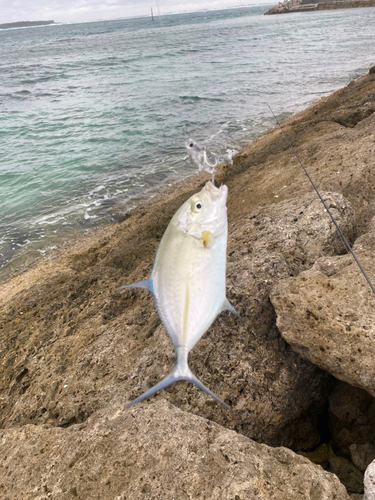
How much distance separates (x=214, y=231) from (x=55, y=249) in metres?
6.37

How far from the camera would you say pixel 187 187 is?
29.0 ft

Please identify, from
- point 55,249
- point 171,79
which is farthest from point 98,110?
point 55,249

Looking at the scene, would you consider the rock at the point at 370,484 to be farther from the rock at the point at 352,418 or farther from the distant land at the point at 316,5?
the distant land at the point at 316,5

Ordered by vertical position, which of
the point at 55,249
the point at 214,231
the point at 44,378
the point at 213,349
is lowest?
the point at 55,249

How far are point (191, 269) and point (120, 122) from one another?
47.4 ft

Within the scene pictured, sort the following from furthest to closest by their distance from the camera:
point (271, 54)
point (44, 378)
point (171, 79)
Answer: point (271, 54) → point (171, 79) → point (44, 378)

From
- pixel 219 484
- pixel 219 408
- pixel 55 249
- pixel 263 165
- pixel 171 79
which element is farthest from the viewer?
pixel 171 79

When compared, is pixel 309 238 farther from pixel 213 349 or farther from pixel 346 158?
pixel 346 158

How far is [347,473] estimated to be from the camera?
2.39m

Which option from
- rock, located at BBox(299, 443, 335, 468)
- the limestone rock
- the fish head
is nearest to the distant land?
the limestone rock

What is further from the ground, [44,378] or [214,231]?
[214,231]

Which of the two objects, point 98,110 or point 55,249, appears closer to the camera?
point 55,249

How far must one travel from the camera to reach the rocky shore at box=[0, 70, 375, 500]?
1654 mm

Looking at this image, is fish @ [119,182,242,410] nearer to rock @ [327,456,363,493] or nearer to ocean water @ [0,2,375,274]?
rock @ [327,456,363,493]
